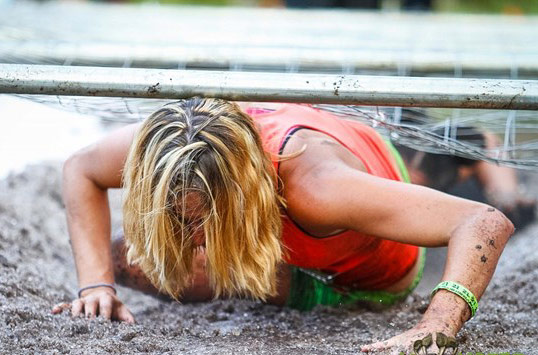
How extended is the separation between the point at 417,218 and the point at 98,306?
68 centimetres

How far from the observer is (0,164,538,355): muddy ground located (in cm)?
137

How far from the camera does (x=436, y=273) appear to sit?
2.25m

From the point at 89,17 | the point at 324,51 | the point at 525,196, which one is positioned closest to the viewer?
the point at 525,196

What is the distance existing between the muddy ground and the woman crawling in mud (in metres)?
0.09

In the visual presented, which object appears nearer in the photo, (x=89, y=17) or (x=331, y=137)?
(x=331, y=137)

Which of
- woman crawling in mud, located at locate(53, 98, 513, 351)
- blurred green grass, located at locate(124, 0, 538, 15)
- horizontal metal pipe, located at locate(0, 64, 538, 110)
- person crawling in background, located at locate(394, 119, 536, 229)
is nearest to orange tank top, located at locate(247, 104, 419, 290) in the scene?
woman crawling in mud, located at locate(53, 98, 513, 351)

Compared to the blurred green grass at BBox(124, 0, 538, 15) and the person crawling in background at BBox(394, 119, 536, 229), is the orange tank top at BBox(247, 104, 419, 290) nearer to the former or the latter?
the person crawling in background at BBox(394, 119, 536, 229)

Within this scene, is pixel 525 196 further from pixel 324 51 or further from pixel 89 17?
pixel 89 17

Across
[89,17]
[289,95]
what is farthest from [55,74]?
[89,17]

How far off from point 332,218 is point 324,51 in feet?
4.84

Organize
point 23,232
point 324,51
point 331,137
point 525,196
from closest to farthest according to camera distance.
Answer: point 331,137 → point 23,232 → point 525,196 → point 324,51

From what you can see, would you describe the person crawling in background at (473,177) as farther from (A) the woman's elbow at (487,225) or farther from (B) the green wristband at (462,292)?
(B) the green wristband at (462,292)

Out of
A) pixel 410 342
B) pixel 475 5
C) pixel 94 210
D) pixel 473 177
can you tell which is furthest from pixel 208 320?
pixel 475 5

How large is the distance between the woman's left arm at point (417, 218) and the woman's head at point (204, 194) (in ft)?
0.27
